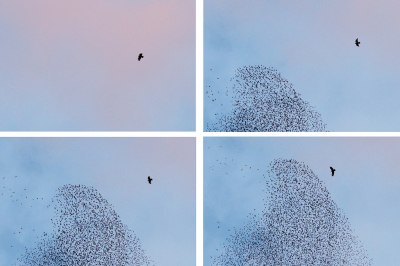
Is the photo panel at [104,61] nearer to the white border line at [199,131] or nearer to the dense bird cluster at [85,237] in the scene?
the white border line at [199,131]

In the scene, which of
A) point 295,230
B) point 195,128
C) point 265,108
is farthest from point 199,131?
point 295,230

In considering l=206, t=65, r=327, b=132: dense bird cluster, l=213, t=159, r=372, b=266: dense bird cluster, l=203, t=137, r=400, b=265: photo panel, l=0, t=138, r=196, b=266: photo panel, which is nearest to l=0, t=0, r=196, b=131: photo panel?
l=0, t=138, r=196, b=266: photo panel

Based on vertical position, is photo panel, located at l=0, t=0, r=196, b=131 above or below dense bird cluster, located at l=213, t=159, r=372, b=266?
above

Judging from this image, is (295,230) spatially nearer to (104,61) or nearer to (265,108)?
(265,108)

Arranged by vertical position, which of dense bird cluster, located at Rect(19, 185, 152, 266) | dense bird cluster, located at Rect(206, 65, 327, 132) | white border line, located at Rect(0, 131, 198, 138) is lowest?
dense bird cluster, located at Rect(19, 185, 152, 266)

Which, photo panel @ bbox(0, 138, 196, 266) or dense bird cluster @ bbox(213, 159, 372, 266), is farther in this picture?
dense bird cluster @ bbox(213, 159, 372, 266)

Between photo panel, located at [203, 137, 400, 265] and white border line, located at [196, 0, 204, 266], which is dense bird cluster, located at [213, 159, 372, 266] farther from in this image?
white border line, located at [196, 0, 204, 266]

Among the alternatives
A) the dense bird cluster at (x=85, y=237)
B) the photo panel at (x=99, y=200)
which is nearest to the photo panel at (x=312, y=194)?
the photo panel at (x=99, y=200)
